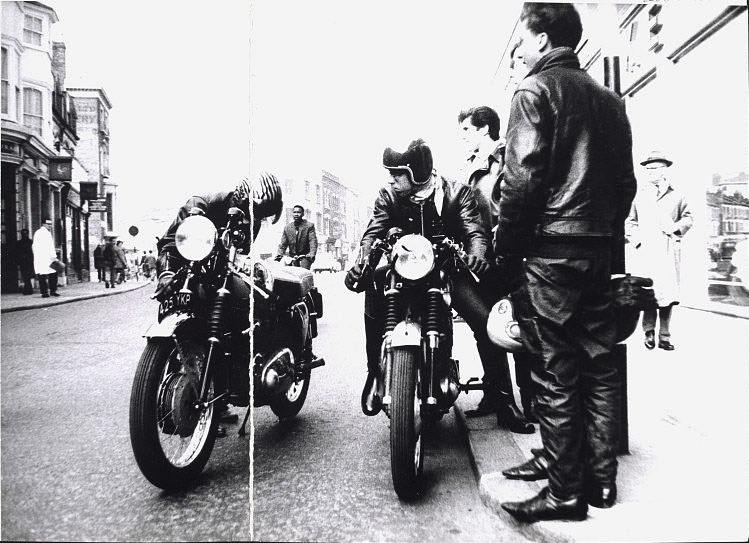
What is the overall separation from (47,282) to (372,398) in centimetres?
157

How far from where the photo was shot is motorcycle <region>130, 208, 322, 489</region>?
7.12 ft

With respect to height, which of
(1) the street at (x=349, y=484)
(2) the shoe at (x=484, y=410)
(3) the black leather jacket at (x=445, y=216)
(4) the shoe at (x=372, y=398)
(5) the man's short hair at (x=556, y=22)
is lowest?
(1) the street at (x=349, y=484)

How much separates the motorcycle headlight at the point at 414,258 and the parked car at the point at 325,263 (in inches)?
51.9

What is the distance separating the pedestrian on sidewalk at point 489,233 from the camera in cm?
315

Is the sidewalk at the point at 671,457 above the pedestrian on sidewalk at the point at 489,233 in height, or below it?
below

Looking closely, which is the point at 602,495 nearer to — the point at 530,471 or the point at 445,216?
the point at 530,471

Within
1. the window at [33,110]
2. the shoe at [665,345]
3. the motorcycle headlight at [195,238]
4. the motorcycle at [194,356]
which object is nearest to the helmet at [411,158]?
the motorcycle at [194,356]

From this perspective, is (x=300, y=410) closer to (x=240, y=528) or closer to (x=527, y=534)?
(x=240, y=528)

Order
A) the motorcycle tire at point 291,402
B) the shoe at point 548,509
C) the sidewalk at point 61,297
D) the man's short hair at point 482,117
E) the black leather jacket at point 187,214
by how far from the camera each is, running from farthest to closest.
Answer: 1. the man's short hair at point 482,117
2. the motorcycle tire at point 291,402
3. the black leather jacket at point 187,214
4. the shoe at point 548,509
5. the sidewalk at point 61,297

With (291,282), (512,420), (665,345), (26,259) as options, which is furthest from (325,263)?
(665,345)

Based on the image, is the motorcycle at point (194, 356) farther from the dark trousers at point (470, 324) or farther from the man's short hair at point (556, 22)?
the man's short hair at point (556, 22)

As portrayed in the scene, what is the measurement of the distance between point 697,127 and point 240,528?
358 cm

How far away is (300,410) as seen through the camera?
146 inches

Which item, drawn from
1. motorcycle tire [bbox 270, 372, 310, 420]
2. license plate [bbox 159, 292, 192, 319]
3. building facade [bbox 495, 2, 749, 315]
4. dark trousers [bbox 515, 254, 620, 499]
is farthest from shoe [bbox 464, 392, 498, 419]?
license plate [bbox 159, 292, 192, 319]
